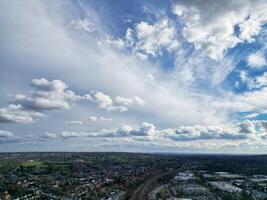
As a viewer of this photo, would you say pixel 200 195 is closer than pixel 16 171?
Yes

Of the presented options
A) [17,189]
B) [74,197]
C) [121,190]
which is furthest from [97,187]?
[17,189]

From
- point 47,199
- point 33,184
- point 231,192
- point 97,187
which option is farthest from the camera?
point 33,184

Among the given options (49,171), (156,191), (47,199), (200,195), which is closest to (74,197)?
(47,199)

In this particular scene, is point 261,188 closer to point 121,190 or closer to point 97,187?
point 121,190

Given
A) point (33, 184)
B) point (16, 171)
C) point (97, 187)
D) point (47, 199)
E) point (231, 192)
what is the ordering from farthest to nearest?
point (16, 171), point (33, 184), point (97, 187), point (231, 192), point (47, 199)

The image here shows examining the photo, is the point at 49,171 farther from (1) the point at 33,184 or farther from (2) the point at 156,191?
Result: (2) the point at 156,191

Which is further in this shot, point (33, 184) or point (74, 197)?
point (33, 184)

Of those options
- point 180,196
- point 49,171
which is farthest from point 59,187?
point 49,171

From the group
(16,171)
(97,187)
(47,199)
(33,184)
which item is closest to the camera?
(47,199)

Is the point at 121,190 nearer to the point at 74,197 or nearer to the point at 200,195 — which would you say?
the point at 74,197
